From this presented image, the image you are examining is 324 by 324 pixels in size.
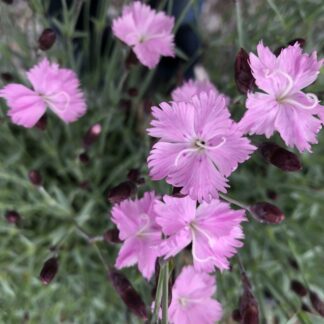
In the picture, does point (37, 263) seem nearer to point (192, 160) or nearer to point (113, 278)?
point (113, 278)

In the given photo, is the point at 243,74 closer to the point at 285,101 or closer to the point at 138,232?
the point at 285,101

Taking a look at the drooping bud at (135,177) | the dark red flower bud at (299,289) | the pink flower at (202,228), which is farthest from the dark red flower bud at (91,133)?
the dark red flower bud at (299,289)

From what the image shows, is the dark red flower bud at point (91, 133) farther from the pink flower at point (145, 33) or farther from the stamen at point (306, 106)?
the stamen at point (306, 106)

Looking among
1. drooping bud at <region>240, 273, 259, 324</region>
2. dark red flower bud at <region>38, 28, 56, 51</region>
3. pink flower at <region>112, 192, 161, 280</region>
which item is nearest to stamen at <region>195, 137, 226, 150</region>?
pink flower at <region>112, 192, 161, 280</region>

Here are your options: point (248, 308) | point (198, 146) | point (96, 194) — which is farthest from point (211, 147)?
point (96, 194)

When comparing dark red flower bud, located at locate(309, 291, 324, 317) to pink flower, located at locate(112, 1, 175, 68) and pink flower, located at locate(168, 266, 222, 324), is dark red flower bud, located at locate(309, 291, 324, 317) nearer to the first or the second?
pink flower, located at locate(168, 266, 222, 324)

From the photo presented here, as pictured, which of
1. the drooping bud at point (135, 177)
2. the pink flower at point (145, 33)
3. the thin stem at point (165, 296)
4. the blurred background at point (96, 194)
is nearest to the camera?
the thin stem at point (165, 296)
